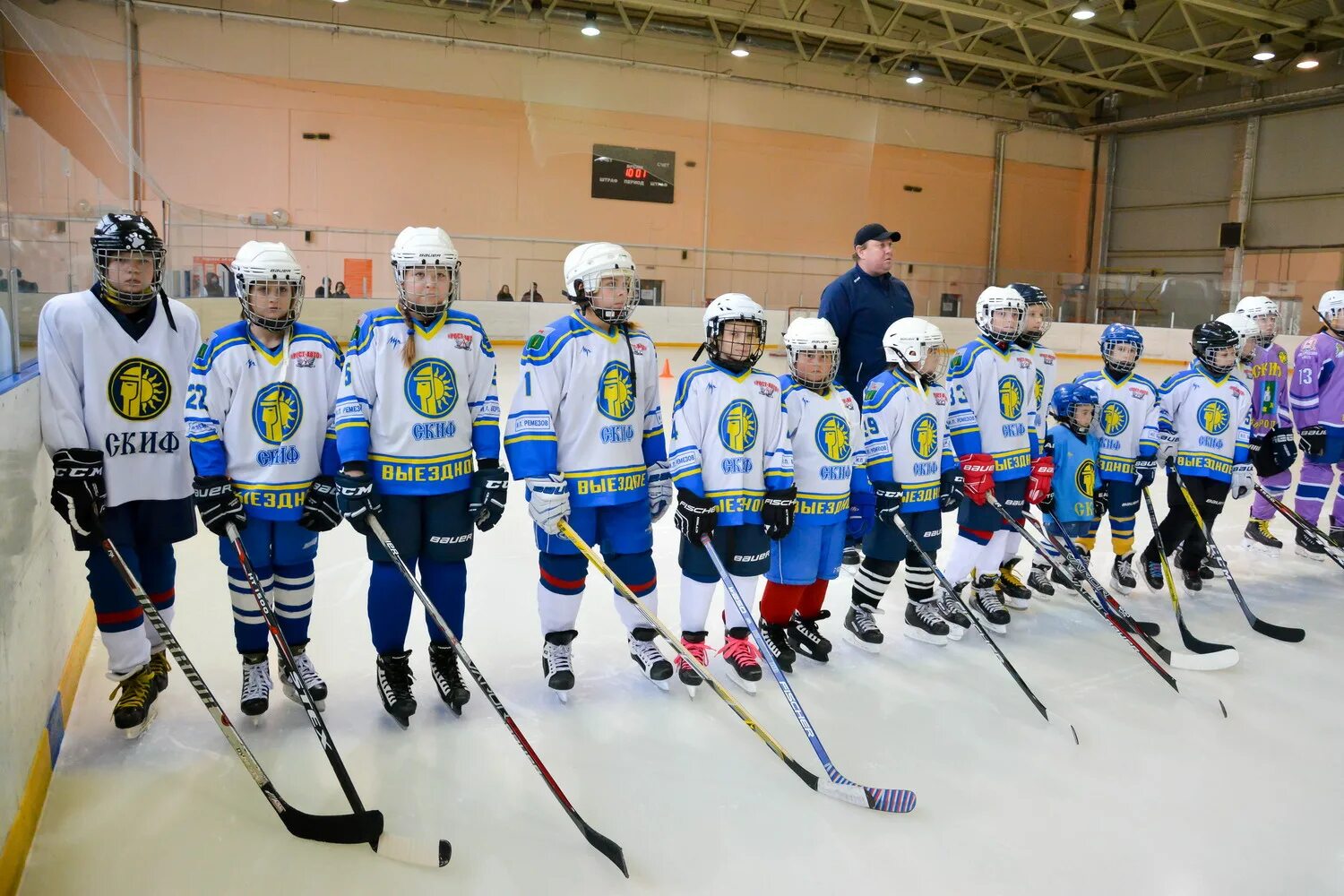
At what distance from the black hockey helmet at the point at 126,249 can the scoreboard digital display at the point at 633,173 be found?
36.6ft

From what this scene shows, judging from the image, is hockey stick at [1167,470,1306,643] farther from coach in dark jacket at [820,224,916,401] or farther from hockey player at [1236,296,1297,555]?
coach in dark jacket at [820,224,916,401]

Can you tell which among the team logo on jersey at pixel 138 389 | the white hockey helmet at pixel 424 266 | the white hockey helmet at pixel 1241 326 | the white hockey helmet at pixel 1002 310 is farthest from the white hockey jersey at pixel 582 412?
the white hockey helmet at pixel 1241 326

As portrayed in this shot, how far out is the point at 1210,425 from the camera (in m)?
3.63

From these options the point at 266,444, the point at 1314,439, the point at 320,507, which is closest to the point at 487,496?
the point at 320,507

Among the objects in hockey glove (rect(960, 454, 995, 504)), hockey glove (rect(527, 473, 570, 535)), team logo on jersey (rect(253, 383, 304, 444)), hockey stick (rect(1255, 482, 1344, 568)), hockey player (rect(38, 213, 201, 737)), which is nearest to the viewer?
hockey player (rect(38, 213, 201, 737))

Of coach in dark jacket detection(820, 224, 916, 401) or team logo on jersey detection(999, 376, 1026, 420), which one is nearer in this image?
team logo on jersey detection(999, 376, 1026, 420)

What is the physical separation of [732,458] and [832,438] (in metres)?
0.33

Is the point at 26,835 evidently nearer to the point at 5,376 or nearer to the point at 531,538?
the point at 5,376

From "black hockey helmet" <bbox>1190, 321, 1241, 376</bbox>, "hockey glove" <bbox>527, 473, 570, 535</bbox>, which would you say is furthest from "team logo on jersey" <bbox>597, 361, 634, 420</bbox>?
"black hockey helmet" <bbox>1190, 321, 1241, 376</bbox>

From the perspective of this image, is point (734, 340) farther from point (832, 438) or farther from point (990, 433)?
point (990, 433)

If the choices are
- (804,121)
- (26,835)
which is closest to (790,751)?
(26,835)

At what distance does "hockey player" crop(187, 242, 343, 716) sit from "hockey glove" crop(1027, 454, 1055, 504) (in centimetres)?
238

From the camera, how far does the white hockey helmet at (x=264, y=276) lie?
2270 mm

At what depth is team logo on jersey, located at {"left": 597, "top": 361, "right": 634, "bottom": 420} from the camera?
2.53 metres
